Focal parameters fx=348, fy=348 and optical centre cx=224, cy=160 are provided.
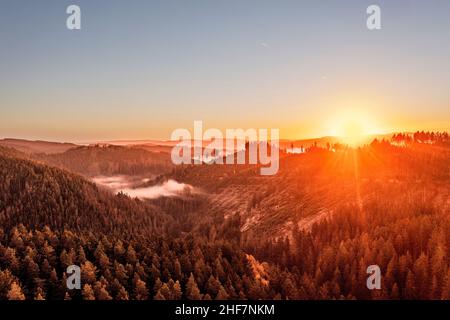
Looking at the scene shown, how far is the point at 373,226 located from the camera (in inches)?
6614

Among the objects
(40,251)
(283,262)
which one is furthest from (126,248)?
(283,262)

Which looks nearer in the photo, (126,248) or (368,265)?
(368,265)

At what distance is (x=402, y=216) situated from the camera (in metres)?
175

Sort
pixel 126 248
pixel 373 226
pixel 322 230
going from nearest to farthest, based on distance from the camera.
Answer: pixel 126 248, pixel 373 226, pixel 322 230

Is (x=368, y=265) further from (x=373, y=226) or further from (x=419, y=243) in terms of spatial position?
(x=373, y=226)
